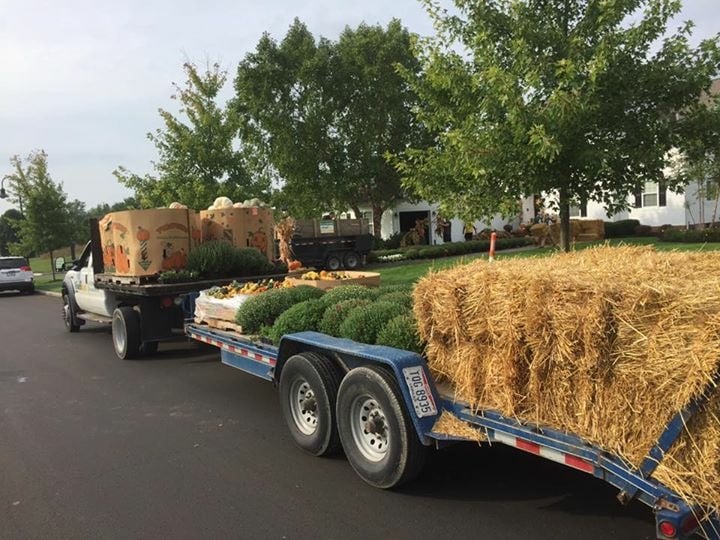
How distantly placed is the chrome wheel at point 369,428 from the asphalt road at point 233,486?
0.26 m

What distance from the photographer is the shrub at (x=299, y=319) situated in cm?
560

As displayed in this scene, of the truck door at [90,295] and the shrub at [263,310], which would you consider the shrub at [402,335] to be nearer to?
the shrub at [263,310]

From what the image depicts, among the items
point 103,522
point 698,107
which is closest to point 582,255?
point 103,522

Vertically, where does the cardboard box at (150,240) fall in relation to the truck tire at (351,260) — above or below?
above

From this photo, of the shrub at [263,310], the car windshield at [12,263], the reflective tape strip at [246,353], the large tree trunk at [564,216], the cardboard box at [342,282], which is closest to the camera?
the reflective tape strip at [246,353]

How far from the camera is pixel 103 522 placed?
4047mm

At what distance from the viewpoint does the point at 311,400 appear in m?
5.09

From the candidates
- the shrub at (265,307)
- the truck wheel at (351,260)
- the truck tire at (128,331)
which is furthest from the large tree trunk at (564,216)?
the truck wheel at (351,260)

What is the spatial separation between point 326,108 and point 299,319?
22932mm

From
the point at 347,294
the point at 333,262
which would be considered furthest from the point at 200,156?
the point at 347,294

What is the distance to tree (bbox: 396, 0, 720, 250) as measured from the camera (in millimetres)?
8047

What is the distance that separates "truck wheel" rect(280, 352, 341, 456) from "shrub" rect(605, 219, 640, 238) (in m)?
24.5

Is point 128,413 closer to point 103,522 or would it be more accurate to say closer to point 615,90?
point 103,522

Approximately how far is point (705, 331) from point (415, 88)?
7923 millimetres
